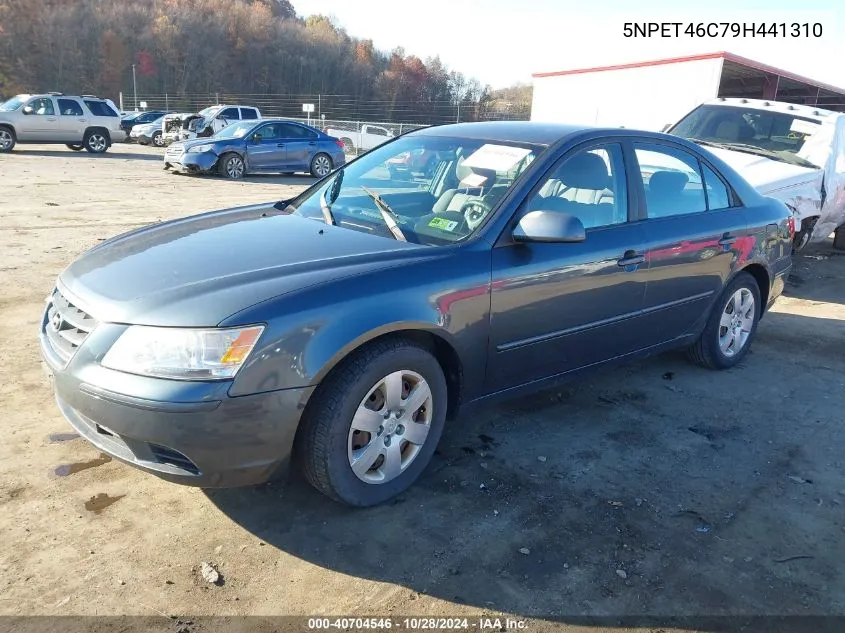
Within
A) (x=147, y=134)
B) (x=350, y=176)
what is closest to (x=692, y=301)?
(x=350, y=176)

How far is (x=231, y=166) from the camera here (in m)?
16.2

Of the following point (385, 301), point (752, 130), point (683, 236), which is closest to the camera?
point (385, 301)

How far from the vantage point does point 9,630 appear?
2.18m

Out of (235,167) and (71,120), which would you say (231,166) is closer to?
(235,167)

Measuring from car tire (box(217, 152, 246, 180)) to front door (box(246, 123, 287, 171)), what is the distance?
246 millimetres

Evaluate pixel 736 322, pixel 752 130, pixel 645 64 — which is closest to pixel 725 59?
pixel 645 64

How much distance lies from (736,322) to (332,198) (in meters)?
3.11

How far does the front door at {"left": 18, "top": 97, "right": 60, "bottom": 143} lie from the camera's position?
19.8m

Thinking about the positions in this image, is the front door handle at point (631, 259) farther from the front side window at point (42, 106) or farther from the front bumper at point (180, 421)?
the front side window at point (42, 106)

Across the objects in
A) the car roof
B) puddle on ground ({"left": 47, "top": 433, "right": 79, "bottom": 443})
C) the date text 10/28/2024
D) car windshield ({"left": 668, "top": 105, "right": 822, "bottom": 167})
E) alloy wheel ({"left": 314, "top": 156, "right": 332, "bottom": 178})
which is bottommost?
the date text 10/28/2024

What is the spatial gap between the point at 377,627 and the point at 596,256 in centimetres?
218

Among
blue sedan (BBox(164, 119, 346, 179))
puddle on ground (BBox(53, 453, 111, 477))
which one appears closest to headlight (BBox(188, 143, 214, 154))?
blue sedan (BBox(164, 119, 346, 179))

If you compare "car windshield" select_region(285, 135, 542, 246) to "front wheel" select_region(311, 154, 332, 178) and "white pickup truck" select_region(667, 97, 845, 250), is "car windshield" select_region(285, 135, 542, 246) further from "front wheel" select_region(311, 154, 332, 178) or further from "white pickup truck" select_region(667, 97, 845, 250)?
"front wheel" select_region(311, 154, 332, 178)

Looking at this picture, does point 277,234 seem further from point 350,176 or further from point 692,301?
point 692,301
